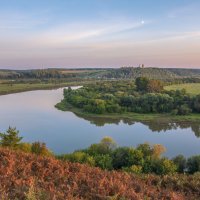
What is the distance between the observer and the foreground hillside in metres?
4.59

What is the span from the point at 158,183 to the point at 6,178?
8.76ft

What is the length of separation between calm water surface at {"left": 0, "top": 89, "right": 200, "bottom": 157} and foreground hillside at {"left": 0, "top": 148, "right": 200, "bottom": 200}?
1970 centimetres

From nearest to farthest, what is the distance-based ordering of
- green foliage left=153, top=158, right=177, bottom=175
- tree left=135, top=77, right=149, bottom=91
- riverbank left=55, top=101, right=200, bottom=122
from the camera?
green foliage left=153, top=158, right=177, bottom=175
riverbank left=55, top=101, right=200, bottom=122
tree left=135, top=77, right=149, bottom=91

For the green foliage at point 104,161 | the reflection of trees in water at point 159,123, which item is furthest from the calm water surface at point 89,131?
the green foliage at point 104,161

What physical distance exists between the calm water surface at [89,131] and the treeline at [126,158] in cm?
577

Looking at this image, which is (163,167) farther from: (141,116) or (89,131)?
(141,116)

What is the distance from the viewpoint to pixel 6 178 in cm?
511

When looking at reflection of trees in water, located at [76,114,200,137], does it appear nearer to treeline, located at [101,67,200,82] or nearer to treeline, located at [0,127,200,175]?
treeline, located at [0,127,200,175]

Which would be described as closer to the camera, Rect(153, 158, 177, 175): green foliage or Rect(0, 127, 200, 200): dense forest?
Rect(0, 127, 200, 200): dense forest

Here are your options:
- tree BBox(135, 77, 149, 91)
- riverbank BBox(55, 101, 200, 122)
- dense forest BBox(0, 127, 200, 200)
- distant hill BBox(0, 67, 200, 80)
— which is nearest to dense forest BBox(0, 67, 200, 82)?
distant hill BBox(0, 67, 200, 80)

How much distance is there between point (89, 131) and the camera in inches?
1363

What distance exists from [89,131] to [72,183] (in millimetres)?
29425

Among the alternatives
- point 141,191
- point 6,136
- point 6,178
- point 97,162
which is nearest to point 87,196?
point 141,191

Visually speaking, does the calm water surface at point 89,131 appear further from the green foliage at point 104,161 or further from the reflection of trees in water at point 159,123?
the green foliage at point 104,161
